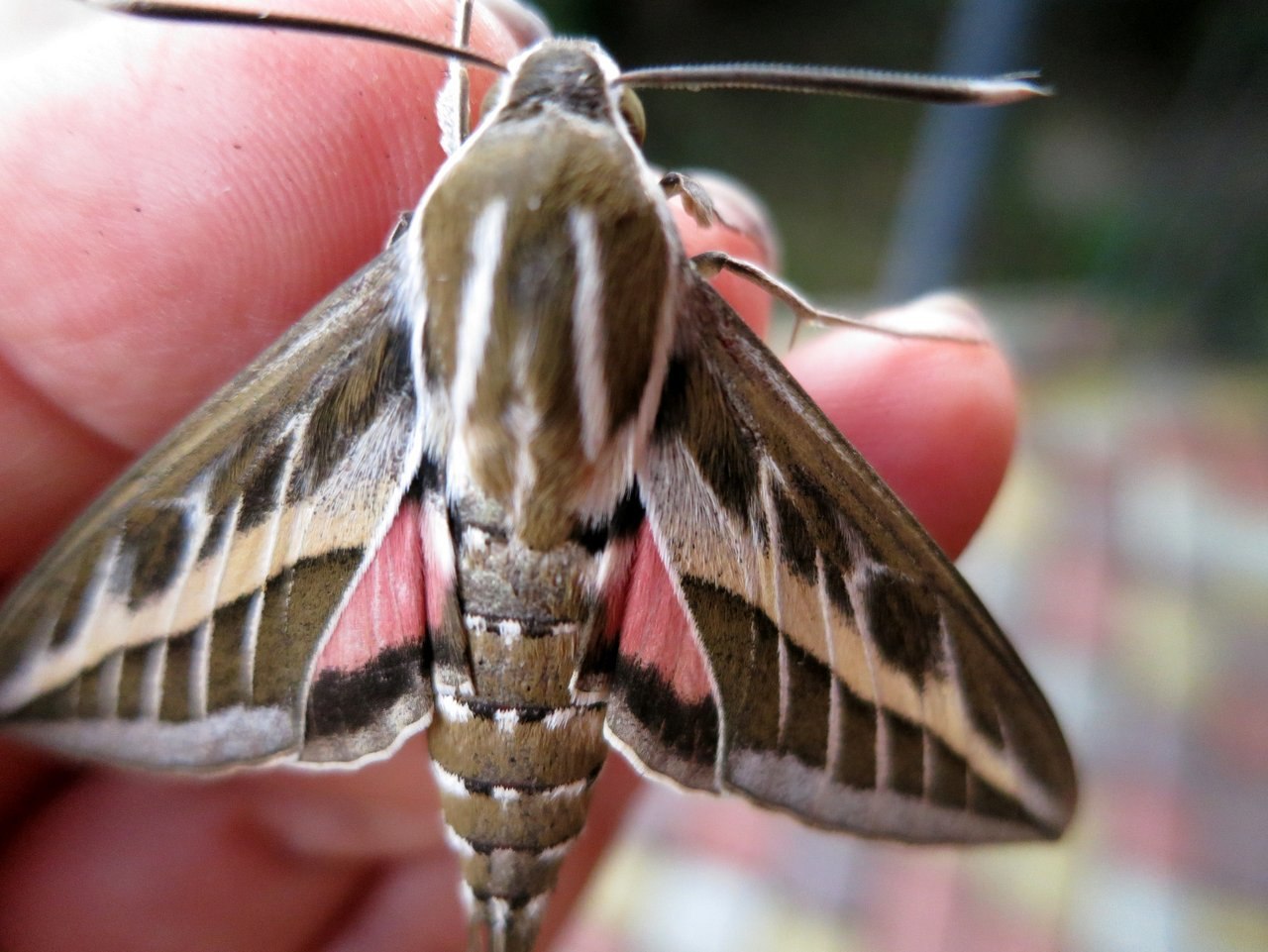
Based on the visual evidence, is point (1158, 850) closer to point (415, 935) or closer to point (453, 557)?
point (415, 935)

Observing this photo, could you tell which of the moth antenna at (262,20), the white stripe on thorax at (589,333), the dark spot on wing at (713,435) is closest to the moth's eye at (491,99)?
the moth antenna at (262,20)

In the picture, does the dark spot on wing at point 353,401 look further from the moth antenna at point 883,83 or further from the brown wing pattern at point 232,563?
the moth antenna at point 883,83

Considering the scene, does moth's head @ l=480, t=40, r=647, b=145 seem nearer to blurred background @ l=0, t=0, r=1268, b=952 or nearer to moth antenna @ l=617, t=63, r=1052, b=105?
moth antenna @ l=617, t=63, r=1052, b=105

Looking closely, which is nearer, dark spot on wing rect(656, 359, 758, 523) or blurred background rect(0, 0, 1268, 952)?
dark spot on wing rect(656, 359, 758, 523)

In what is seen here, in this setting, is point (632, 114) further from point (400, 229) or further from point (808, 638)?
point (808, 638)

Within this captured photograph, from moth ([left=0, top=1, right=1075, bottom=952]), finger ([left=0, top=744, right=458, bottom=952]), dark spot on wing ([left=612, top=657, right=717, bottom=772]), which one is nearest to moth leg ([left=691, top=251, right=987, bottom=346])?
moth ([left=0, top=1, right=1075, bottom=952])

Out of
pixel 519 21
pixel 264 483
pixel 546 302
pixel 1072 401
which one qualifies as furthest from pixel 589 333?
pixel 1072 401
